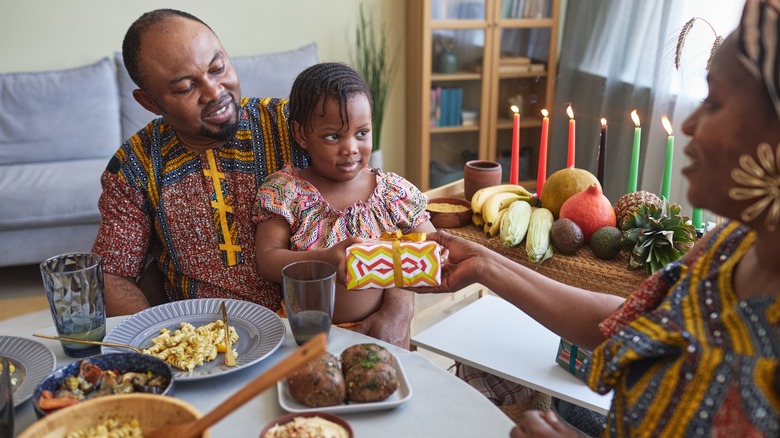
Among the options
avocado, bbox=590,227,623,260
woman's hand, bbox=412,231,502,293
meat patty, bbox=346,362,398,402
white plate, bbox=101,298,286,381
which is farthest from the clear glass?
meat patty, bbox=346,362,398,402

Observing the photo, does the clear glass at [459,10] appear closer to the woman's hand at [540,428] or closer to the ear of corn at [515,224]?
the ear of corn at [515,224]

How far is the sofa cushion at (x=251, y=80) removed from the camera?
3.92 m

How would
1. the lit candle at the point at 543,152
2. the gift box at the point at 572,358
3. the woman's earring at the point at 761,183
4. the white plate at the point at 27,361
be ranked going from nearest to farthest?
the woman's earring at the point at 761,183 < the white plate at the point at 27,361 < the gift box at the point at 572,358 < the lit candle at the point at 543,152

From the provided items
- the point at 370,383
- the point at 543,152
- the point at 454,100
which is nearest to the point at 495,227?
the point at 543,152

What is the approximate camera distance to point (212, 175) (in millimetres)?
1777

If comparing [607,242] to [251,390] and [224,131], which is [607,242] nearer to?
[224,131]

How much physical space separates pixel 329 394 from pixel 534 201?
4.36ft

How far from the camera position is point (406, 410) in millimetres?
1043

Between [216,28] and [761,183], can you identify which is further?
[216,28]

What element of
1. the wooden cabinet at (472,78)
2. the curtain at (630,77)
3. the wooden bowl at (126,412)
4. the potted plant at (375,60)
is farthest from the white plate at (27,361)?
the wooden cabinet at (472,78)

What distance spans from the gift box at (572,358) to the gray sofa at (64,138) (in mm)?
2649

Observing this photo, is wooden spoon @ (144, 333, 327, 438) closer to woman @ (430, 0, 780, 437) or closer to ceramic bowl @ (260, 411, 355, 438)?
ceramic bowl @ (260, 411, 355, 438)

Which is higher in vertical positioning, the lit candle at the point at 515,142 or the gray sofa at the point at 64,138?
the lit candle at the point at 515,142

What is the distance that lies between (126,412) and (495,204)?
4.70 ft
